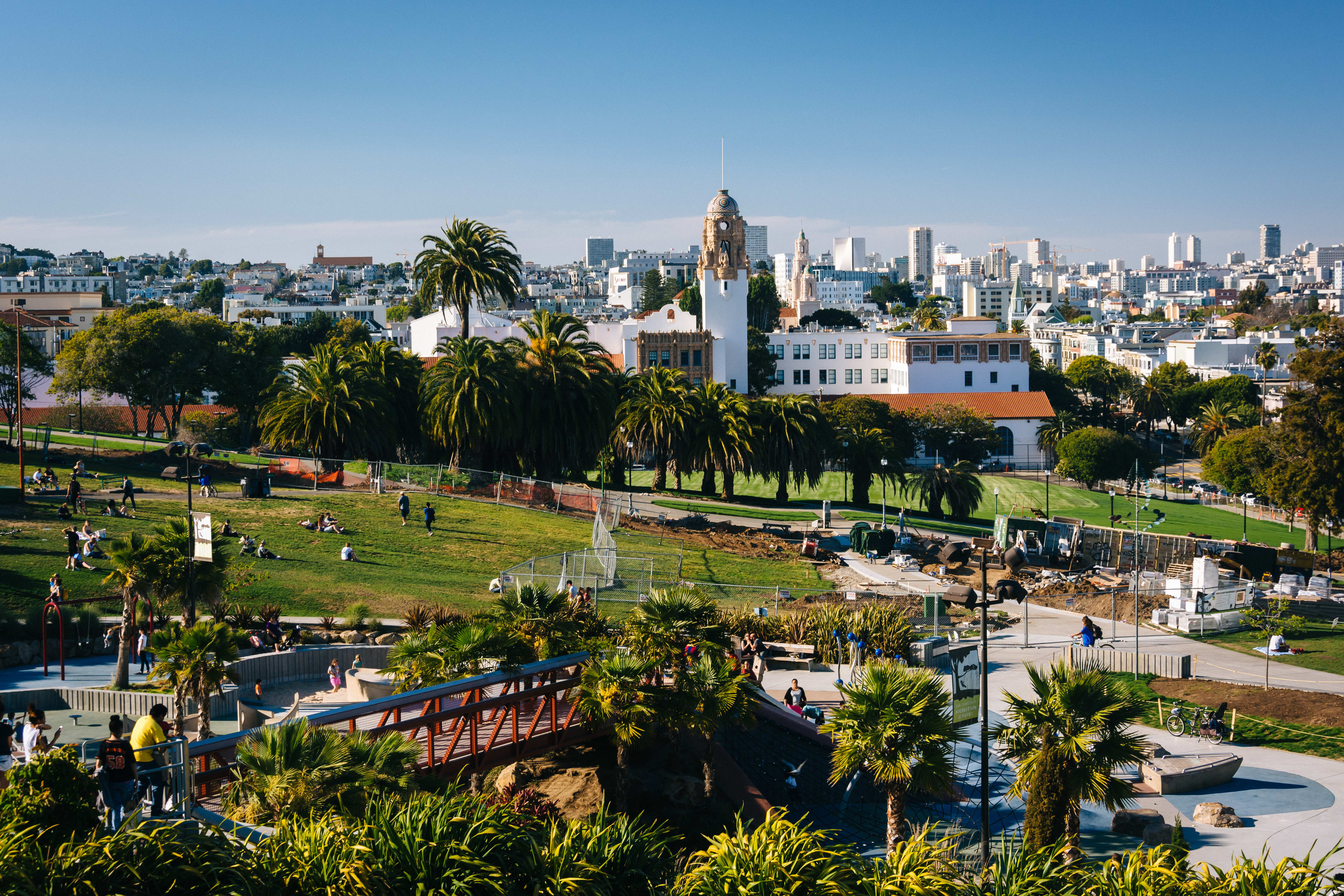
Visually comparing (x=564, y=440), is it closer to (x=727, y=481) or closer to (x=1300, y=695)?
(x=727, y=481)

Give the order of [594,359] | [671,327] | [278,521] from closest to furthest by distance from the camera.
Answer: [278,521]
[594,359]
[671,327]

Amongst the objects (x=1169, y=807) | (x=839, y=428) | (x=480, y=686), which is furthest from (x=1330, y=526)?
(x=480, y=686)

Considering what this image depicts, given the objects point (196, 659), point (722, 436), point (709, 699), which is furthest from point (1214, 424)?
point (196, 659)

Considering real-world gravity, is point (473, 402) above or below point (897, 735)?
above

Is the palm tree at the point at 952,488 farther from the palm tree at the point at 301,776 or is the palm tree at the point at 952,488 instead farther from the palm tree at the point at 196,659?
the palm tree at the point at 301,776

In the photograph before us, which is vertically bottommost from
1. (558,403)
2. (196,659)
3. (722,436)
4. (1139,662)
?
(1139,662)

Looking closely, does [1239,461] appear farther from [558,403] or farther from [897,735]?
[897,735]
